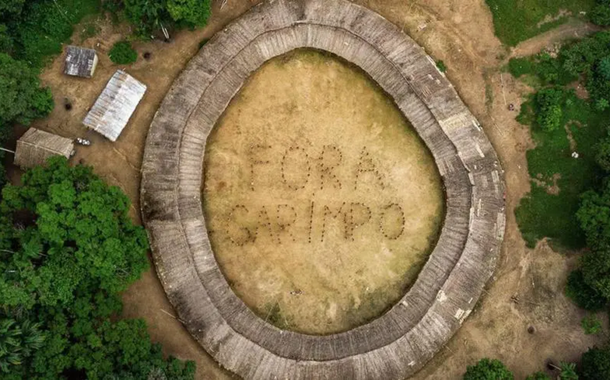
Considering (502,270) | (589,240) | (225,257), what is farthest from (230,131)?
(589,240)

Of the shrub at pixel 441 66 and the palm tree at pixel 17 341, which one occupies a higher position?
the shrub at pixel 441 66

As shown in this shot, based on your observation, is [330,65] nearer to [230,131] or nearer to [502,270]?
[230,131]

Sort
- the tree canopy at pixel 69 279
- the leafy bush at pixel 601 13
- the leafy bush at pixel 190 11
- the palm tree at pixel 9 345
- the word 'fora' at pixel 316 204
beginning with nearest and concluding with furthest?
the palm tree at pixel 9 345 → the tree canopy at pixel 69 279 → the leafy bush at pixel 190 11 → the word 'fora' at pixel 316 204 → the leafy bush at pixel 601 13

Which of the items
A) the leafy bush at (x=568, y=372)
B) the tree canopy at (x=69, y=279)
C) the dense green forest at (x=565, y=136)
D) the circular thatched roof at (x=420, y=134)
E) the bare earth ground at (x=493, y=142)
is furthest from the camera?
the dense green forest at (x=565, y=136)

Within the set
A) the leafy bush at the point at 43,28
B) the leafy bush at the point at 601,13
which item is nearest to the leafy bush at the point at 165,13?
the leafy bush at the point at 43,28

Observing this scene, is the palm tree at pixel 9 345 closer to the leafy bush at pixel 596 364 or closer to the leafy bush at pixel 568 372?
the leafy bush at pixel 568 372

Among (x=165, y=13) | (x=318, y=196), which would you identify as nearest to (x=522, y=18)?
(x=318, y=196)

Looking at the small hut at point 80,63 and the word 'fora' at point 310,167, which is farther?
the word 'fora' at point 310,167
